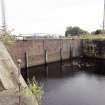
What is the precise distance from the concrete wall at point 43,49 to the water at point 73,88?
3996 millimetres

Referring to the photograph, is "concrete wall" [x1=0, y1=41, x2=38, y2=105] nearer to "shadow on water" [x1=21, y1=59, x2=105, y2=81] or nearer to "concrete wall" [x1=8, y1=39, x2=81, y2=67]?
"shadow on water" [x1=21, y1=59, x2=105, y2=81]

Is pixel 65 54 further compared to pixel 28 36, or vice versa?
pixel 65 54

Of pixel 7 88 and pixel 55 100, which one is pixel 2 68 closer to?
pixel 7 88

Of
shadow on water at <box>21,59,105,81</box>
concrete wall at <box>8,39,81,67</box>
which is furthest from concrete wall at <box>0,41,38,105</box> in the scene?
concrete wall at <box>8,39,81,67</box>

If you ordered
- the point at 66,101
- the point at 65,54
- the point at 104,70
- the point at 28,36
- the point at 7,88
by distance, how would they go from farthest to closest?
the point at 65,54 < the point at 28,36 < the point at 104,70 < the point at 66,101 < the point at 7,88

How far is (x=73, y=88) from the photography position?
19781 mm

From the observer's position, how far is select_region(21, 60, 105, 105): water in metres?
16.1

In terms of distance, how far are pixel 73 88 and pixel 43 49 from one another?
14.3 meters

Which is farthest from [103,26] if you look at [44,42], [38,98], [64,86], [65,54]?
[38,98]

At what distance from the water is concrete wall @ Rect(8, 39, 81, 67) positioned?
400cm

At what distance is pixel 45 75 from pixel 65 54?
41.0 ft

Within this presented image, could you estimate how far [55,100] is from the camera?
16047mm

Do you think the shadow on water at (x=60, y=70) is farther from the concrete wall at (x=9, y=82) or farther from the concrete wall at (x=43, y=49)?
the concrete wall at (x=9, y=82)

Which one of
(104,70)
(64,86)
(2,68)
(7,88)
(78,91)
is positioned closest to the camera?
(7,88)
